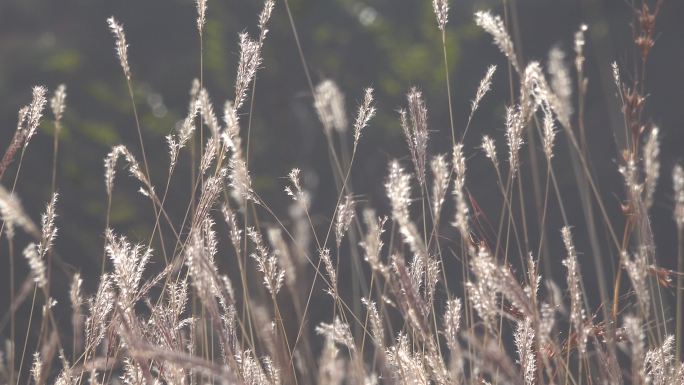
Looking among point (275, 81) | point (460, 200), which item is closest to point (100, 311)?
point (460, 200)

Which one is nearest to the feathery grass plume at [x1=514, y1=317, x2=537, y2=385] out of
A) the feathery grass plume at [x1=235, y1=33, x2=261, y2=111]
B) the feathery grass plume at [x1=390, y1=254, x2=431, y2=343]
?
the feathery grass plume at [x1=390, y1=254, x2=431, y2=343]

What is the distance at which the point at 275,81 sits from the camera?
1183cm

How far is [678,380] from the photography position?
5.62 feet

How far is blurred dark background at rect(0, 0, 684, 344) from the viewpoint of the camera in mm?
10625

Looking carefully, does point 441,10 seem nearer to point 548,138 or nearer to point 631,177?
point 548,138

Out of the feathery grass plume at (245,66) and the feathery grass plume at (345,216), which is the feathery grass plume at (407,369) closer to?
the feathery grass plume at (345,216)

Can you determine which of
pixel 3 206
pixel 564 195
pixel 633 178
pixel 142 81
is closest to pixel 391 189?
pixel 633 178

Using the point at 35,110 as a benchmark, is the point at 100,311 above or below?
below

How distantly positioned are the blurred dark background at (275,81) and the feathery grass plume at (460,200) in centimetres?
855

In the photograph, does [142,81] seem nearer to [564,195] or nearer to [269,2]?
[564,195]

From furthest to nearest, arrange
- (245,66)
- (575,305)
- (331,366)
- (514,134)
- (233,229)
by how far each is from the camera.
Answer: (245,66) < (514,134) < (233,229) < (575,305) < (331,366)

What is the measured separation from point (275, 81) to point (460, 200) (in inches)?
418

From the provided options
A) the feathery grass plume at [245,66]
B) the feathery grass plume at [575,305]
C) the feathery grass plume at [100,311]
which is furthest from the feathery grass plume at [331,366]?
the feathery grass plume at [245,66]

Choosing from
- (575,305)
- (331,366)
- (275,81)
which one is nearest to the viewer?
(331,366)
